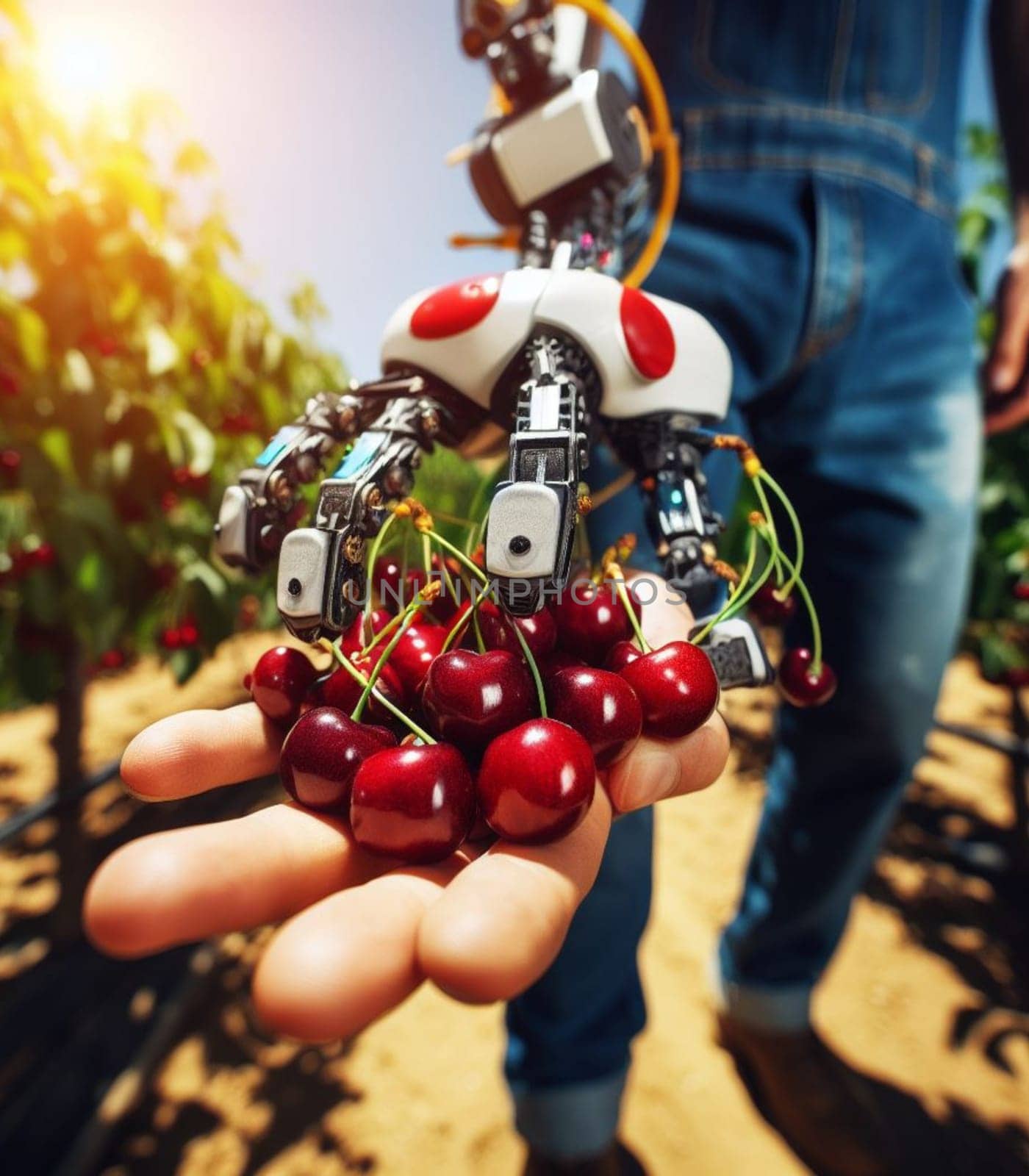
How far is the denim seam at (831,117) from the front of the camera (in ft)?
2.95

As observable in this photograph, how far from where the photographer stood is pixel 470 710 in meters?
0.51

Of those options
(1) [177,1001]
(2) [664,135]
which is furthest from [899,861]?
(2) [664,135]

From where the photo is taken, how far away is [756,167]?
92cm

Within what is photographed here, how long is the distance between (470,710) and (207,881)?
0.68 feet

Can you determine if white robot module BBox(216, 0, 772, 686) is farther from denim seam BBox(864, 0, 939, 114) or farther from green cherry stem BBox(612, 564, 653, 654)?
denim seam BBox(864, 0, 939, 114)

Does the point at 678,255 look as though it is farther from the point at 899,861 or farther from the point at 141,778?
the point at 899,861

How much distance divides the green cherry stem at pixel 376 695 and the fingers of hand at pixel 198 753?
0.11 m

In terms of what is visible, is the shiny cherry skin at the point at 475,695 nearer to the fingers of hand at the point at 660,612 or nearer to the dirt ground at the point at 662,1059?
the fingers of hand at the point at 660,612

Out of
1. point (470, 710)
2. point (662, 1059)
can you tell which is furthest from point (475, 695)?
point (662, 1059)

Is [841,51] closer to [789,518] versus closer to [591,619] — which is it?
[789,518]

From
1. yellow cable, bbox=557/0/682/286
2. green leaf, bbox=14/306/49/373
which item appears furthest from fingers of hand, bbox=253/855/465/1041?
green leaf, bbox=14/306/49/373

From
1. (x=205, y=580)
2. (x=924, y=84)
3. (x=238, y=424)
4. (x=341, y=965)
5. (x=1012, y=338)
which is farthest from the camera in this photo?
(x=238, y=424)

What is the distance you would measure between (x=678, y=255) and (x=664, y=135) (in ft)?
0.53

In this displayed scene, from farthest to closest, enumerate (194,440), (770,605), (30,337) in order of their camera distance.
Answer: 1. (194,440)
2. (30,337)
3. (770,605)
